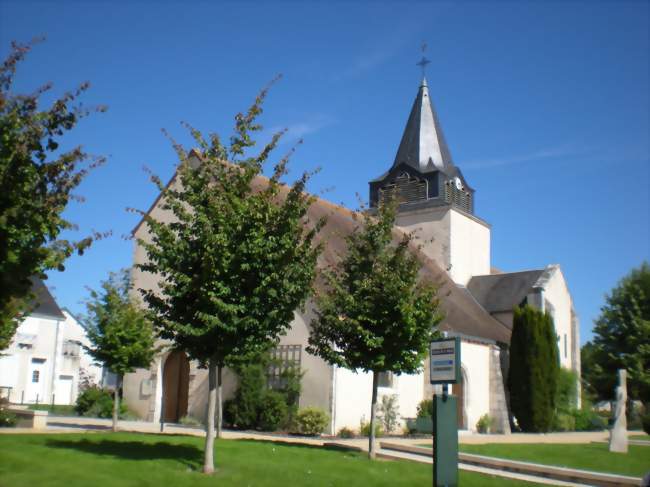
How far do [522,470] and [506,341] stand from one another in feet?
56.4

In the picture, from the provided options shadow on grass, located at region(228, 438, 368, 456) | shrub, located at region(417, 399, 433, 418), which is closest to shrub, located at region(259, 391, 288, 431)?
shadow on grass, located at region(228, 438, 368, 456)

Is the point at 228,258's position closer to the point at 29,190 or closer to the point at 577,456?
the point at 29,190

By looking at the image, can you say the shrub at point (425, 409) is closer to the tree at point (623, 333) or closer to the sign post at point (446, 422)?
the tree at point (623, 333)

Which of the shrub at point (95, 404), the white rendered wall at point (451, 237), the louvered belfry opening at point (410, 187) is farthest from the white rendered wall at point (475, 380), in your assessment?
the shrub at point (95, 404)

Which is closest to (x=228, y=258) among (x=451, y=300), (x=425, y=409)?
(x=425, y=409)

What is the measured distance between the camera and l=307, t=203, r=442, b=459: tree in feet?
48.2

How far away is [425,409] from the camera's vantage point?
24.1 m

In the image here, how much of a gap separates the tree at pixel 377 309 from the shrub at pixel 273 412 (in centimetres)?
555

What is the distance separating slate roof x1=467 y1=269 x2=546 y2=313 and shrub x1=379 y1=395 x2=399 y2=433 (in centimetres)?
1258

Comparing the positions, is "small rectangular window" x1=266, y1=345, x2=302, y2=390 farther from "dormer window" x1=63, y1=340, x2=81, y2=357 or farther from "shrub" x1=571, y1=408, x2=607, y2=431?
"dormer window" x1=63, y1=340, x2=81, y2=357

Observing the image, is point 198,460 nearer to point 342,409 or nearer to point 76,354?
point 342,409

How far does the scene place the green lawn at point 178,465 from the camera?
988cm

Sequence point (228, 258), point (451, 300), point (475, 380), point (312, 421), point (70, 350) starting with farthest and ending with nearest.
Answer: point (70, 350) < point (451, 300) < point (475, 380) < point (312, 421) < point (228, 258)

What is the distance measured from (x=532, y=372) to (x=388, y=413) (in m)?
8.82
